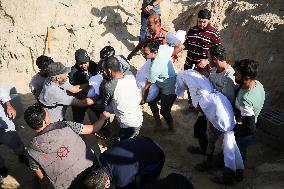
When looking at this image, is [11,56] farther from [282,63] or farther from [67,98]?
[282,63]

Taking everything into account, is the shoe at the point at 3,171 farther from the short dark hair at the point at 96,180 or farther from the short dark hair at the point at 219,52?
the short dark hair at the point at 219,52

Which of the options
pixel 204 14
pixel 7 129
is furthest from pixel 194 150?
pixel 7 129

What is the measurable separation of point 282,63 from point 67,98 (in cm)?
484

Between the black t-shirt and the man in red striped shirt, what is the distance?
Answer: 7.96ft

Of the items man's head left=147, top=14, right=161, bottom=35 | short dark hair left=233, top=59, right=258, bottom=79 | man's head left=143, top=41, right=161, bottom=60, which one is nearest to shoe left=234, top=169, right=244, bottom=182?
short dark hair left=233, top=59, right=258, bottom=79

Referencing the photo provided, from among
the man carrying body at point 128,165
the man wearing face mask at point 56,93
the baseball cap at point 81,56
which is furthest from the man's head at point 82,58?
the man carrying body at point 128,165

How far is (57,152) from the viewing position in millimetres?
3734

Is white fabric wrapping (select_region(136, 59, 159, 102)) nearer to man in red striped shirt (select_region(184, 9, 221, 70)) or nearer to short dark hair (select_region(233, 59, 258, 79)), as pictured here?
man in red striped shirt (select_region(184, 9, 221, 70))

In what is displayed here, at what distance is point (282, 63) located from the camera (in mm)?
7012

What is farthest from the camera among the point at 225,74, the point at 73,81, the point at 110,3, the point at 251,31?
the point at 110,3

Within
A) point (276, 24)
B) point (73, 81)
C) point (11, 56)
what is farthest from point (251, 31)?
point (11, 56)

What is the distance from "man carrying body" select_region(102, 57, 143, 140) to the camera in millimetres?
4422

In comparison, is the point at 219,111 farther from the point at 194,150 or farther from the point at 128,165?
the point at 194,150

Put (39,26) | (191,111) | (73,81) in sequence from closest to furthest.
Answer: (73,81) → (191,111) → (39,26)
